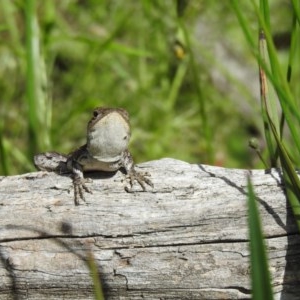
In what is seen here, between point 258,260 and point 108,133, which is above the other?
point 108,133

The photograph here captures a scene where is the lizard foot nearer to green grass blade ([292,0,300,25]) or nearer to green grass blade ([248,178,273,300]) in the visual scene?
green grass blade ([292,0,300,25])

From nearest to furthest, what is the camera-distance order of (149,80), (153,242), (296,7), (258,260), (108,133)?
(258,260) < (296,7) < (153,242) < (108,133) < (149,80)

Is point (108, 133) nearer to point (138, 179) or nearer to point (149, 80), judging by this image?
point (138, 179)

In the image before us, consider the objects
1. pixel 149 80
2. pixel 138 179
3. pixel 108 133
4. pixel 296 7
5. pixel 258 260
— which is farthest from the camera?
pixel 149 80

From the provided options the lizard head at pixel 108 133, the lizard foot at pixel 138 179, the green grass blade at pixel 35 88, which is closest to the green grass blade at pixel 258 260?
the lizard foot at pixel 138 179

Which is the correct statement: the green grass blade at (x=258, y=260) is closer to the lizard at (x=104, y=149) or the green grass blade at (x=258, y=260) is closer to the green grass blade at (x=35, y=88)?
the lizard at (x=104, y=149)

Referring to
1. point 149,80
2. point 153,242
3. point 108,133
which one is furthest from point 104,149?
point 149,80

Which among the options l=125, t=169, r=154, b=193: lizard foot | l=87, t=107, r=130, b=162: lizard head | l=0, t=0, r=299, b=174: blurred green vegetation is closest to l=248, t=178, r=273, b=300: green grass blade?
l=125, t=169, r=154, b=193: lizard foot
